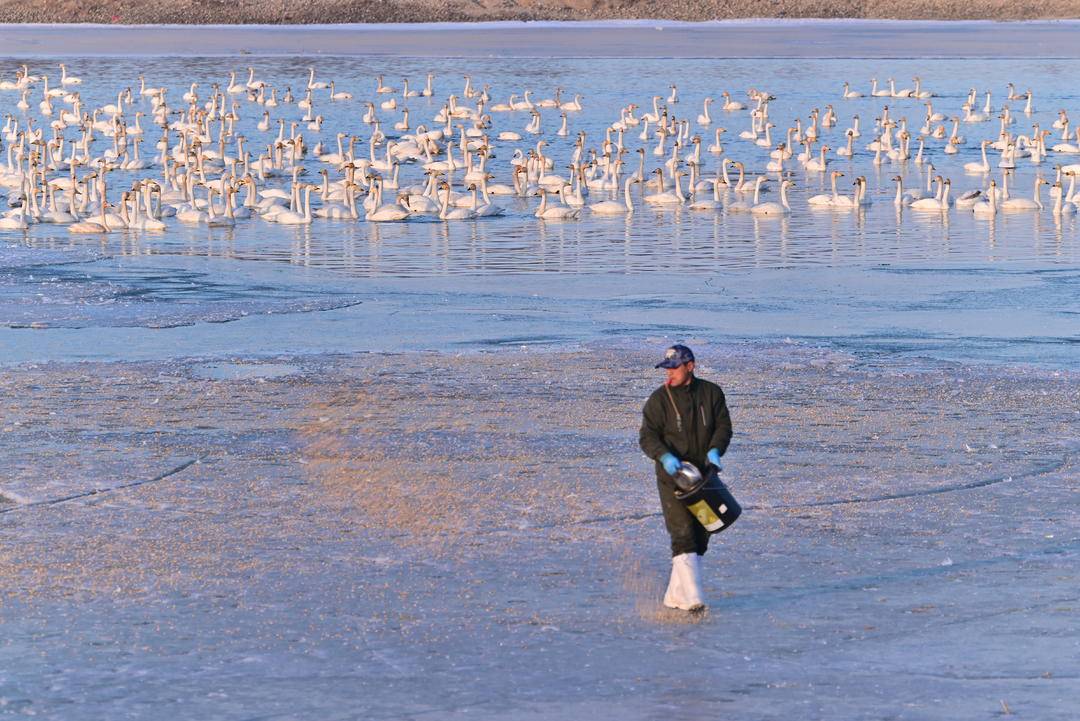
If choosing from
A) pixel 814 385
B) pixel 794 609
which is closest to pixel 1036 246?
pixel 814 385

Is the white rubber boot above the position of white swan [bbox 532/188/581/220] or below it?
below

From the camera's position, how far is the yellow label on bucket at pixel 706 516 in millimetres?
8117

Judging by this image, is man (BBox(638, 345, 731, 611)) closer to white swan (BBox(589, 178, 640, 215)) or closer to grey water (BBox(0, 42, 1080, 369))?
grey water (BBox(0, 42, 1080, 369))

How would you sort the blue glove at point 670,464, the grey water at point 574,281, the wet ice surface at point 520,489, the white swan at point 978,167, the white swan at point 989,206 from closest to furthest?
the wet ice surface at point 520,489, the blue glove at point 670,464, the grey water at point 574,281, the white swan at point 989,206, the white swan at point 978,167

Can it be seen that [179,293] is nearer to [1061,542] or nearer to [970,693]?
[1061,542]

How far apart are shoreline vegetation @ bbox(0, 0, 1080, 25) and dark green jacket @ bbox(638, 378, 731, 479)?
85014 millimetres

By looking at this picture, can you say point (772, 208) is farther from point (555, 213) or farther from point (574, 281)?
point (574, 281)

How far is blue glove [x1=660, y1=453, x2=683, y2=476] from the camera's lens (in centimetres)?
800

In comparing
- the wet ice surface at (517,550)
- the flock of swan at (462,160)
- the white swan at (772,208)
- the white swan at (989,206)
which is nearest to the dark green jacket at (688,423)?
the wet ice surface at (517,550)

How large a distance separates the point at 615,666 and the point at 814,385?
20.2 feet

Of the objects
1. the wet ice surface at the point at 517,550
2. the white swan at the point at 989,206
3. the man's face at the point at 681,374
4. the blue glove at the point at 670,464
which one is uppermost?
the white swan at the point at 989,206

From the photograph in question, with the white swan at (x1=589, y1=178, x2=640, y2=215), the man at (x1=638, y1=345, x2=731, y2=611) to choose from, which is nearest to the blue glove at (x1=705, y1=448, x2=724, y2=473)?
the man at (x1=638, y1=345, x2=731, y2=611)

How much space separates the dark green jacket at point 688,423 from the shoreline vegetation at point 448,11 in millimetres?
85014

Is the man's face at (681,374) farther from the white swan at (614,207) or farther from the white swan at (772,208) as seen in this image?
the white swan at (614,207)
